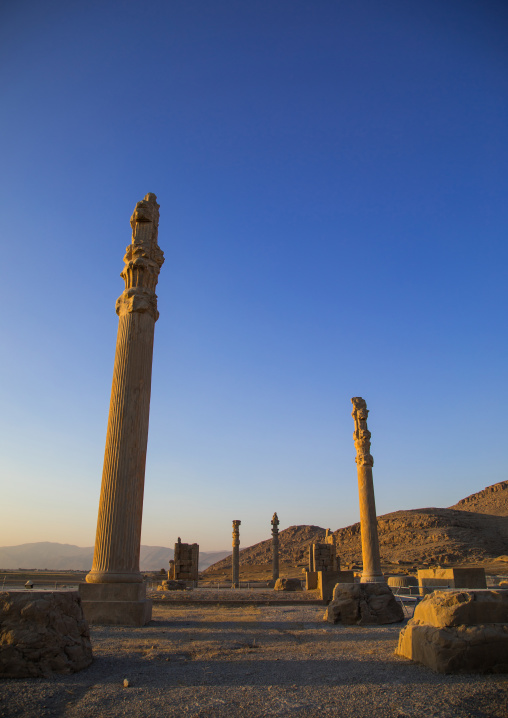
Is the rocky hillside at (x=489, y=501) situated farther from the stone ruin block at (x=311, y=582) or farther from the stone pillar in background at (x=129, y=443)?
the stone pillar in background at (x=129, y=443)

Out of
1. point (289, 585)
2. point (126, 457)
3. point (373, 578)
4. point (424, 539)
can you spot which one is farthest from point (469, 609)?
point (424, 539)

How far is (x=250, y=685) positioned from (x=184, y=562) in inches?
763

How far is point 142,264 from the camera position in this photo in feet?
31.5

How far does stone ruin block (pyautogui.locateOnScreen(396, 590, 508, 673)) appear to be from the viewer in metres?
4.11

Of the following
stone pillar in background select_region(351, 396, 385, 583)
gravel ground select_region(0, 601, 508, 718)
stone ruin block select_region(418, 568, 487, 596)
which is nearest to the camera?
gravel ground select_region(0, 601, 508, 718)

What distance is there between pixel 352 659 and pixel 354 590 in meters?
3.38

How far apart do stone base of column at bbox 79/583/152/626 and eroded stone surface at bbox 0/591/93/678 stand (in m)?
2.81

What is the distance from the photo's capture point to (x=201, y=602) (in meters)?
12.1

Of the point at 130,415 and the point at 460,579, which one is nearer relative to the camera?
the point at 130,415

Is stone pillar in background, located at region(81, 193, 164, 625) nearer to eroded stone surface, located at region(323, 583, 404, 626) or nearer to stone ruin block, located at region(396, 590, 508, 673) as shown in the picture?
eroded stone surface, located at region(323, 583, 404, 626)

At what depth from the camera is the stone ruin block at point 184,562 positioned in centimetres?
2162

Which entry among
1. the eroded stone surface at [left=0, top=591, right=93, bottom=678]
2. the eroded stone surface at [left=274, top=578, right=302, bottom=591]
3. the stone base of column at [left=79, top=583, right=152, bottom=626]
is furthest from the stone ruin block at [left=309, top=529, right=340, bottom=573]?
the eroded stone surface at [left=0, top=591, right=93, bottom=678]

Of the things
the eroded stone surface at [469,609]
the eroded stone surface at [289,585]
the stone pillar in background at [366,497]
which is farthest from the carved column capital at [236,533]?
the eroded stone surface at [469,609]

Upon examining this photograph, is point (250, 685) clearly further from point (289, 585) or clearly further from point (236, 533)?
point (236, 533)
